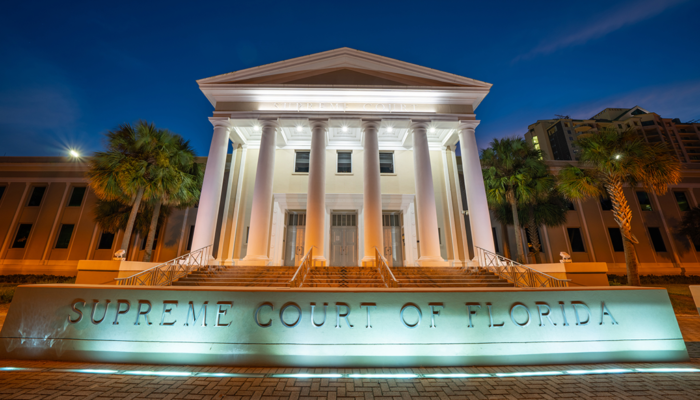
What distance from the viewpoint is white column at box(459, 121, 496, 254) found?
493 inches

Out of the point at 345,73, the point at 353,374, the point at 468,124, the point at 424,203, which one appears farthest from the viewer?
the point at 345,73

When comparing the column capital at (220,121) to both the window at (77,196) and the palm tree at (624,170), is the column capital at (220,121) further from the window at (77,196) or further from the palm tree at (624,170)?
the window at (77,196)

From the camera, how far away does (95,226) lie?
872 inches

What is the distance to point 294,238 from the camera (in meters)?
15.9

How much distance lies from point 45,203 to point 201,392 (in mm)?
30336

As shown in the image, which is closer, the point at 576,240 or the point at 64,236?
the point at 64,236

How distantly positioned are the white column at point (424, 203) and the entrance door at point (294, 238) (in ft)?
22.1

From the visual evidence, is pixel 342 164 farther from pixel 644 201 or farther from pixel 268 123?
pixel 644 201

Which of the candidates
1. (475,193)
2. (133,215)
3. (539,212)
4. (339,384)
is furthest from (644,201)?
(133,215)

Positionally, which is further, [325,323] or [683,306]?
[683,306]

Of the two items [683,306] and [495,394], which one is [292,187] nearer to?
[495,394]

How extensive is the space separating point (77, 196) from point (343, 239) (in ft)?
78.7

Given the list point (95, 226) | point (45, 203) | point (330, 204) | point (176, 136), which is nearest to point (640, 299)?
point (330, 204)

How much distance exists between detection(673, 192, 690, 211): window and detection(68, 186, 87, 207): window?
50.7m
